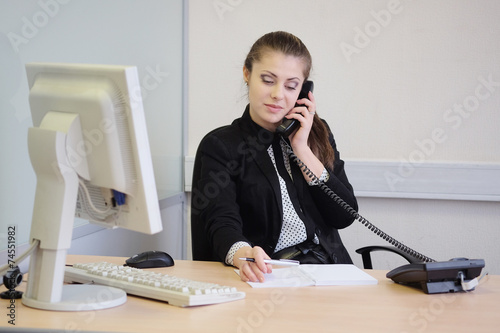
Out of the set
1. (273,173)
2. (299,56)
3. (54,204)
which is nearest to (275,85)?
(299,56)

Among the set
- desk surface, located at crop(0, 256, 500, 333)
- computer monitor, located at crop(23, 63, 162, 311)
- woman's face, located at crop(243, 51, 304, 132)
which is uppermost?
woman's face, located at crop(243, 51, 304, 132)

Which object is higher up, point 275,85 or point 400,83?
point 400,83

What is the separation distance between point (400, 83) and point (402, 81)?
0.01 meters

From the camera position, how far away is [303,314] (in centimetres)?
122

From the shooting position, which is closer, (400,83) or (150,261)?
(150,261)

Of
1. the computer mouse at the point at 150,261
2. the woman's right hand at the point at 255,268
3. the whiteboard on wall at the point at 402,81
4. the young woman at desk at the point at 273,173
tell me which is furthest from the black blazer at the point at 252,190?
the whiteboard on wall at the point at 402,81

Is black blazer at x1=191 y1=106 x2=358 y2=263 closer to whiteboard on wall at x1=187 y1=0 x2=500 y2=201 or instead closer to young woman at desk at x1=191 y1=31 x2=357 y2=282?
young woman at desk at x1=191 y1=31 x2=357 y2=282

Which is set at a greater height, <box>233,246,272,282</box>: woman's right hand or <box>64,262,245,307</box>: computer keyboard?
<box>233,246,272,282</box>: woman's right hand

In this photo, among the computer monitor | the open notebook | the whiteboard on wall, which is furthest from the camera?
the whiteboard on wall

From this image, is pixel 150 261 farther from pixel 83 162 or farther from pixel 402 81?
pixel 402 81

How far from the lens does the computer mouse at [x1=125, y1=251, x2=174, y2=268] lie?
1.60 metres

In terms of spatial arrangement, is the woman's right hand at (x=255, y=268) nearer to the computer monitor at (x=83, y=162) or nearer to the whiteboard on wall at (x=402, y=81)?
the computer monitor at (x=83, y=162)

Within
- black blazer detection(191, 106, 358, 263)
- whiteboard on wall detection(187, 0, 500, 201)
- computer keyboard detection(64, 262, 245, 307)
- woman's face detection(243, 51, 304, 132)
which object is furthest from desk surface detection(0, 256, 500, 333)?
whiteboard on wall detection(187, 0, 500, 201)

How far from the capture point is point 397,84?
271cm
